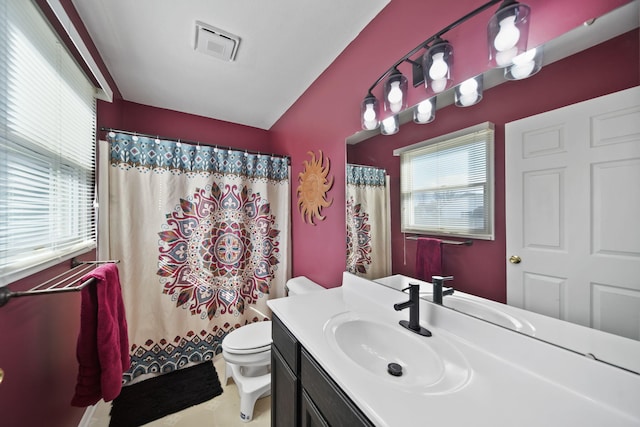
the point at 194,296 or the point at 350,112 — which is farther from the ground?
the point at 350,112

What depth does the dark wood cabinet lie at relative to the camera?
66cm

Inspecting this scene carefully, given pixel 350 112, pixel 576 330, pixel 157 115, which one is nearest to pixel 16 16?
pixel 350 112

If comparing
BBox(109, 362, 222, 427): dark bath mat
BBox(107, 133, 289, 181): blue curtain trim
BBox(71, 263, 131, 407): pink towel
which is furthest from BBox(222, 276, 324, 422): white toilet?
BBox(107, 133, 289, 181): blue curtain trim

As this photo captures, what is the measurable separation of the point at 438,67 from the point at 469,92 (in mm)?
159

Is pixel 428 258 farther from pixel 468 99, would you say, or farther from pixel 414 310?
pixel 468 99

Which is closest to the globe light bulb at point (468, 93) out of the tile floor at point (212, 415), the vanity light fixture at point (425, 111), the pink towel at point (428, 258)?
the vanity light fixture at point (425, 111)

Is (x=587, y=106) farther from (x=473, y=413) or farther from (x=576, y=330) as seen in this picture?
(x=473, y=413)

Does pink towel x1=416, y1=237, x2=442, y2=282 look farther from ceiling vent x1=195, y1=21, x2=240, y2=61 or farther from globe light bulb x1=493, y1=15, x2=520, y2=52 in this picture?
ceiling vent x1=195, y1=21, x2=240, y2=61

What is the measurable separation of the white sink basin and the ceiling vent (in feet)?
5.47

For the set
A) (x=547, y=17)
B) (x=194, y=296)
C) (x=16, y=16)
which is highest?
(x=16, y=16)

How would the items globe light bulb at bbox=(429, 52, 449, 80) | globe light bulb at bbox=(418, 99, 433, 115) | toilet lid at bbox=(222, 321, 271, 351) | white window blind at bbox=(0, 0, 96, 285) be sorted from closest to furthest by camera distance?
white window blind at bbox=(0, 0, 96, 285), globe light bulb at bbox=(429, 52, 449, 80), globe light bulb at bbox=(418, 99, 433, 115), toilet lid at bbox=(222, 321, 271, 351)

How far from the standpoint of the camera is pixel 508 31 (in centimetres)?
70

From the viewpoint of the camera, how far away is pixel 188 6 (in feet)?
3.88

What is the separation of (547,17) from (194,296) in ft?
8.38
